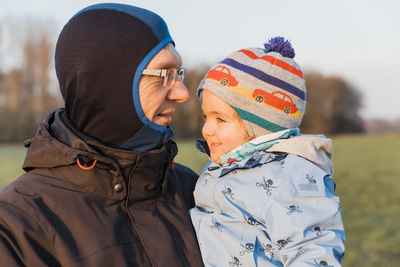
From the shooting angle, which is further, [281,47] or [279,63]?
[281,47]

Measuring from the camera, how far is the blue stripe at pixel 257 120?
283 centimetres

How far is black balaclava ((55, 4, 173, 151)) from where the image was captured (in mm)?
2094

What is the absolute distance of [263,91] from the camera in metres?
2.83

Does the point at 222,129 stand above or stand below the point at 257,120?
below

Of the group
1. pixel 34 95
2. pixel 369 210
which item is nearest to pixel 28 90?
pixel 34 95

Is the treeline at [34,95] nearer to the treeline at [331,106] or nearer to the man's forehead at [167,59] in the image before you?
the treeline at [331,106]

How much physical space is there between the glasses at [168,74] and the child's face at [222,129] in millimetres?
488

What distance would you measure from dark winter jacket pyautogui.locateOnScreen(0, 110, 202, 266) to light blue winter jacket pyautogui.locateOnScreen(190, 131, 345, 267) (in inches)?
9.0

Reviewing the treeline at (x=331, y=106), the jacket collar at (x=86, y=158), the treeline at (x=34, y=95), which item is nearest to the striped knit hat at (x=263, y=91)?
the jacket collar at (x=86, y=158)

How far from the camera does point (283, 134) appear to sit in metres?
2.83

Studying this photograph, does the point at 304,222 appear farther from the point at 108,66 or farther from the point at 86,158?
the point at 108,66

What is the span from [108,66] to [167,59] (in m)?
0.33

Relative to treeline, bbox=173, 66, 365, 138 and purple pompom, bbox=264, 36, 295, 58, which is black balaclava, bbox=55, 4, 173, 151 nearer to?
purple pompom, bbox=264, 36, 295, 58

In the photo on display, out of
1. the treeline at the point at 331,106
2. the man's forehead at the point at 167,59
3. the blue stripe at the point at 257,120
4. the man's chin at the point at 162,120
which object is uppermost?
the man's forehead at the point at 167,59
